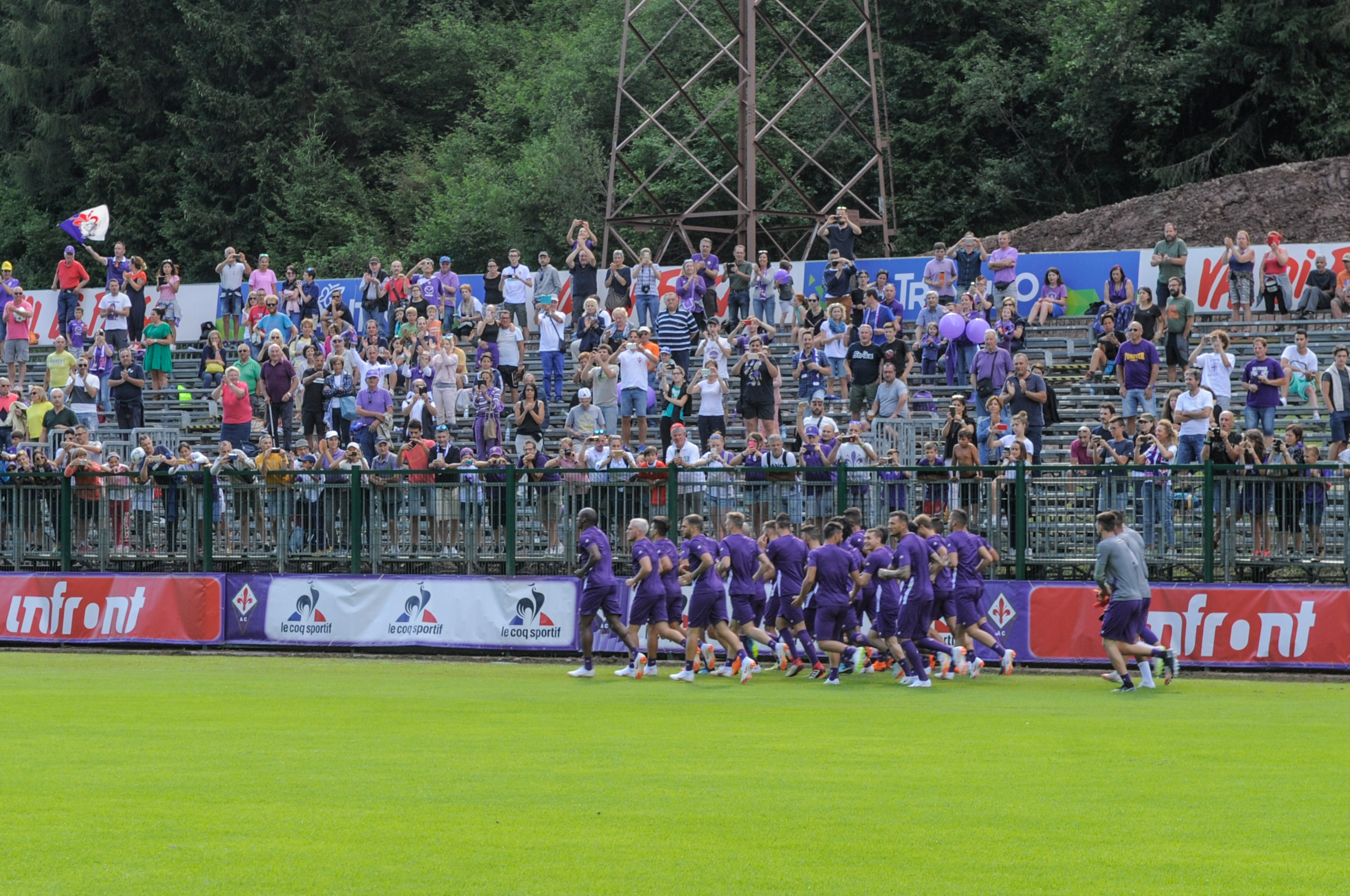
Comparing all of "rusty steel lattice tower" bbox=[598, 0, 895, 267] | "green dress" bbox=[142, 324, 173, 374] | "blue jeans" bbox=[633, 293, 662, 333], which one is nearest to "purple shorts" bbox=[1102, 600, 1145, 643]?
"blue jeans" bbox=[633, 293, 662, 333]

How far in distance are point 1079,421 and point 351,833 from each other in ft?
60.4

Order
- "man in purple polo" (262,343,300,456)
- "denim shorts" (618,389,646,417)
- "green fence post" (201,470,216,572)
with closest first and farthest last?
"green fence post" (201,470,216,572) < "denim shorts" (618,389,646,417) < "man in purple polo" (262,343,300,456)

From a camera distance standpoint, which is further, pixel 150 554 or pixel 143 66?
pixel 143 66

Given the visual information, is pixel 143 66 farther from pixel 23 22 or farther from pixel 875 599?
pixel 875 599

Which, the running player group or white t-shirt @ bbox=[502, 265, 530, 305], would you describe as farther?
white t-shirt @ bbox=[502, 265, 530, 305]

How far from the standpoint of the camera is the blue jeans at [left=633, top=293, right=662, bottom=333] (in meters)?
28.7

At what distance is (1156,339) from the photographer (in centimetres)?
2641

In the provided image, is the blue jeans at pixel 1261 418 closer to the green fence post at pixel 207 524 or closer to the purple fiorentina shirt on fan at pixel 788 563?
the purple fiorentina shirt on fan at pixel 788 563

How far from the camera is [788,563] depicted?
62.0 ft

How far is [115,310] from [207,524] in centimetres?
939

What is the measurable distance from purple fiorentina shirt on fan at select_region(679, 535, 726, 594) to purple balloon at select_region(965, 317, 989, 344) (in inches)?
338

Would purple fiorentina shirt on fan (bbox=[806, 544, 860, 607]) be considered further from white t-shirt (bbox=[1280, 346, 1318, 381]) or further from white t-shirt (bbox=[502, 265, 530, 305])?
white t-shirt (bbox=[502, 265, 530, 305])

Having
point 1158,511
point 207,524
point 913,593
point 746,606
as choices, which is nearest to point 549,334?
point 207,524

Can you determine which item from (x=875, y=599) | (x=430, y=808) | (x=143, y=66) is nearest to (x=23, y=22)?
(x=143, y=66)
